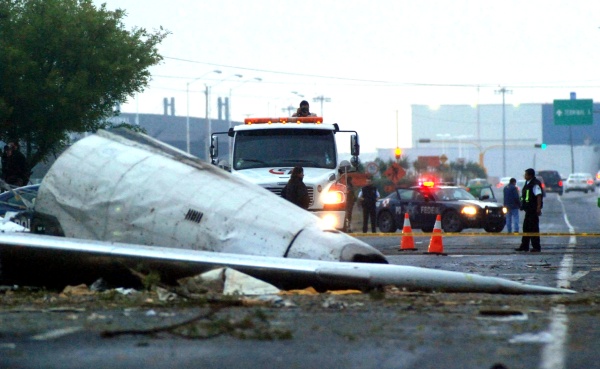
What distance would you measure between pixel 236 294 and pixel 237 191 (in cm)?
323

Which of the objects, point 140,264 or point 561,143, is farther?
point 561,143

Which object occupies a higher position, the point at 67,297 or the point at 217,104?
the point at 217,104

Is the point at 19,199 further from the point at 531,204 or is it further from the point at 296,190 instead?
the point at 531,204

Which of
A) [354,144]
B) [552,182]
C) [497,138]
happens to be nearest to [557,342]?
[354,144]

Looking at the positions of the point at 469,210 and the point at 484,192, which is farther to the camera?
the point at 484,192

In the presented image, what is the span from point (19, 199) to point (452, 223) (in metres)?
17.2

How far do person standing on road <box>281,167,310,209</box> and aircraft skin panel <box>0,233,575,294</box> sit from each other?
6.92 metres

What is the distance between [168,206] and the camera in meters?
13.2

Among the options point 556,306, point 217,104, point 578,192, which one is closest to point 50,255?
point 556,306

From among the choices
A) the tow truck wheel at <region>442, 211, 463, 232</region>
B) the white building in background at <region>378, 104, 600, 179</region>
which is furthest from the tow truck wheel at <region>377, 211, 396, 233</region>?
the white building in background at <region>378, 104, 600, 179</region>

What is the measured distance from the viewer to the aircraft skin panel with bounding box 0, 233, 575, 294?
35.5 ft

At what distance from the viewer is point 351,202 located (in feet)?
107

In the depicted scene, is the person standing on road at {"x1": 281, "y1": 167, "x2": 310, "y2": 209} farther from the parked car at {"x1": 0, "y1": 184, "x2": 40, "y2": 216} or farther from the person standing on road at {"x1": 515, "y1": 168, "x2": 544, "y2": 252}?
the person standing on road at {"x1": 515, "y1": 168, "x2": 544, "y2": 252}

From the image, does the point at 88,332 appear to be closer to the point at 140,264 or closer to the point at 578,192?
the point at 140,264
